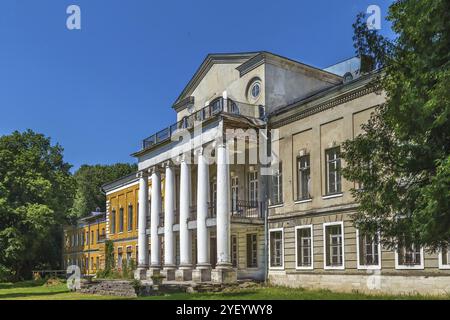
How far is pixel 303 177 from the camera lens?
27.9 metres

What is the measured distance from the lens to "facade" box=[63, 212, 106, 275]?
194 feet

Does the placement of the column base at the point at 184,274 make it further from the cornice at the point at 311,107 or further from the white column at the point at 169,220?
the cornice at the point at 311,107

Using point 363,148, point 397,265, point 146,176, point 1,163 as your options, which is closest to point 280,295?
point 397,265

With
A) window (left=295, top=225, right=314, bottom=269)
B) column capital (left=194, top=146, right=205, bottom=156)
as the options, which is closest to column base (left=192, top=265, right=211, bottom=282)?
window (left=295, top=225, right=314, bottom=269)

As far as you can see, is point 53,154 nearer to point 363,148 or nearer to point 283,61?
point 283,61

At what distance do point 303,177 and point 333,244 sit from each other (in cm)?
395

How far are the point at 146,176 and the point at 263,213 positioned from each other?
12085 millimetres

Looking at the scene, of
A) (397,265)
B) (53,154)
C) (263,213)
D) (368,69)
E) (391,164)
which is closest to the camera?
(391,164)

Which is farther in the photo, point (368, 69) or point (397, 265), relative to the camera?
point (397, 265)

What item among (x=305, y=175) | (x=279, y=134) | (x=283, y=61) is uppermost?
(x=283, y=61)

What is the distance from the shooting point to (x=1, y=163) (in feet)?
149

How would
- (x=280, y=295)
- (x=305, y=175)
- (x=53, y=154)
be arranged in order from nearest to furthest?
(x=280, y=295) < (x=305, y=175) < (x=53, y=154)

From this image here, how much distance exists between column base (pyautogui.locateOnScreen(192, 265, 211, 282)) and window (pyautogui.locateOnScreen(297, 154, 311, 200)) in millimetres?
6213

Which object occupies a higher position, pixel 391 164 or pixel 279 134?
pixel 279 134
